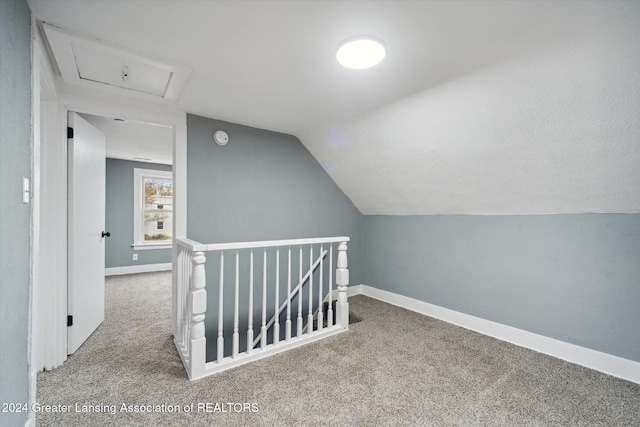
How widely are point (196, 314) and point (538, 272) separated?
2.81 metres

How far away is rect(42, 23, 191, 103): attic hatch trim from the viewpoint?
159 cm

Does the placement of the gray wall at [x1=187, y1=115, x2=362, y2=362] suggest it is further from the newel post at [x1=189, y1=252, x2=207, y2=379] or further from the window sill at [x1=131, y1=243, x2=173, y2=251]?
the window sill at [x1=131, y1=243, x2=173, y2=251]

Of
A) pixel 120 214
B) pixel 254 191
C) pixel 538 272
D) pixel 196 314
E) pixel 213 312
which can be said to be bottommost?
pixel 213 312

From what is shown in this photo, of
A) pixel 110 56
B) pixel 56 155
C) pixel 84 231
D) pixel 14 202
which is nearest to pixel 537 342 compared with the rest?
pixel 14 202

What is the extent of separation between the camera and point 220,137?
112 inches

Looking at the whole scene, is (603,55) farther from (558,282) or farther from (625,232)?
(558,282)

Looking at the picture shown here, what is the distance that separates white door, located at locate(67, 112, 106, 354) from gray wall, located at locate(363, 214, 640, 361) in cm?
333

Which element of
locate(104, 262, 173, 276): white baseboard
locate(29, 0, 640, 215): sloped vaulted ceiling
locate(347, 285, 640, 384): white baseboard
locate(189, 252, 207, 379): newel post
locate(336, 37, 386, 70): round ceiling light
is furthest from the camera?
locate(104, 262, 173, 276): white baseboard

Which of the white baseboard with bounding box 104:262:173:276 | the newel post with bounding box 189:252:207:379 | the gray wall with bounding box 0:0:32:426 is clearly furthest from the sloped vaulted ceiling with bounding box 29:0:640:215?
the white baseboard with bounding box 104:262:173:276

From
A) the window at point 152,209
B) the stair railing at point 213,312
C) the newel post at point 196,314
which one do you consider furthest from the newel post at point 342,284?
the window at point 152,209

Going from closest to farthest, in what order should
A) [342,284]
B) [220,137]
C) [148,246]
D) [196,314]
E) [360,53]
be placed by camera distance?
[360,53] < [196,314] < [342,284] < [220,137] < [148,246]

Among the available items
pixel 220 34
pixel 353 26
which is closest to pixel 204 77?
pixel 220 34

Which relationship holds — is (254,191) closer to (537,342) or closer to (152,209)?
(537,342)

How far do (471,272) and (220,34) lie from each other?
298 cm
